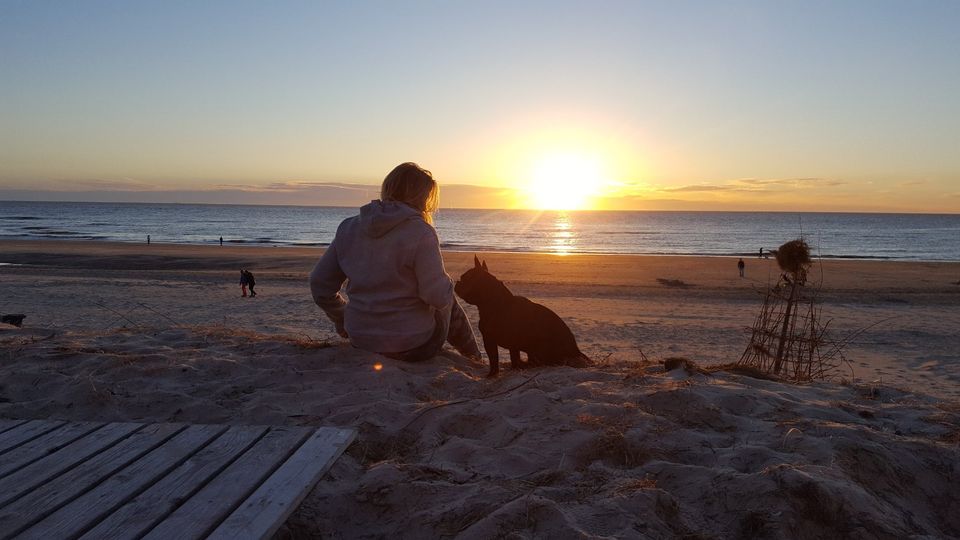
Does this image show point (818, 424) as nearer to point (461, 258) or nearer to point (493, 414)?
point (493, 414)

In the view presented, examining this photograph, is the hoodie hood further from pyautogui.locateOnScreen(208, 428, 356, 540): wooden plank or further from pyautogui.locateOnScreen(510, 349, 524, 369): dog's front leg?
pyautogui.locateOnScreen(208, 428, 356, 540): wooden plank

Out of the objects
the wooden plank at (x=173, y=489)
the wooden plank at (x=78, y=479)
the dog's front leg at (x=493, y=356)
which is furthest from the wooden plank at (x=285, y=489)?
the dog's front leg at (x=493, y=356)

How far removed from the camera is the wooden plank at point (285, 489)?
5.81 ft

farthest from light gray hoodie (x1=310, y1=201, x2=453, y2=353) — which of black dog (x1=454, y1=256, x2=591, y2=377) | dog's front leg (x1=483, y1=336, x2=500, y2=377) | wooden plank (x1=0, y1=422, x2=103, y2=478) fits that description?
wooden plank (x1=0, y1=422, x2=103, y2=478)

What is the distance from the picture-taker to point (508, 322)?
527 cm

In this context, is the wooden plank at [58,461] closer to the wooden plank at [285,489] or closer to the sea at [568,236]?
the wooden plank at [285,489]

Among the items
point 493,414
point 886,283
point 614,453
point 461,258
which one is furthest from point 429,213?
point 461,258

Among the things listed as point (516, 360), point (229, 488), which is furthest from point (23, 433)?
point (516, 360)

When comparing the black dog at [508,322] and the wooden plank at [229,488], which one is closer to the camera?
the wooden plank at [229,488]

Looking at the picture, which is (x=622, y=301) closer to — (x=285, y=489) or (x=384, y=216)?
(x=384, y=216)

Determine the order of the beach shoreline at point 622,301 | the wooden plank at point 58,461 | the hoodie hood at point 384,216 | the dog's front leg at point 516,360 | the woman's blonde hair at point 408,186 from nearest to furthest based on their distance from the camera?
the wooden plank at point 58,461, the hoodie hood at point 384,216, the woman's blonde hair at point 408,186, the dog's front leg at point 516,360, the beach shoreline at point 622,301

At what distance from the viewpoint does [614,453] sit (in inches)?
126

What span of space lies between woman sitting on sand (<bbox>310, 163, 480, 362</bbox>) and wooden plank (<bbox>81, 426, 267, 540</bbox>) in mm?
2433

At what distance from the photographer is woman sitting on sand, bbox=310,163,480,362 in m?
4.85
